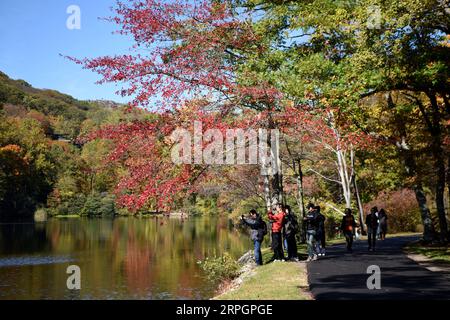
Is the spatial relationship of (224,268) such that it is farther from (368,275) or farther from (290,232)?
(368,275)

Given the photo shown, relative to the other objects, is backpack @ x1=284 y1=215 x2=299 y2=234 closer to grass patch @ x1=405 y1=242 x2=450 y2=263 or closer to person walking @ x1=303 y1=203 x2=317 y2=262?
person walking @ x1=303 y1=203 x2=317 y2=262

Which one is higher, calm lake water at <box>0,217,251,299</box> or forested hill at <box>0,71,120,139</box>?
forested hill at <box>0,71,120,139</box>

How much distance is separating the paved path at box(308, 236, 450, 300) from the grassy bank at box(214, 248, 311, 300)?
280 mm

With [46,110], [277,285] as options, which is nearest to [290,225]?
[277,285]

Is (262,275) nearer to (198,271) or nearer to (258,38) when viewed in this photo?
(258,38)

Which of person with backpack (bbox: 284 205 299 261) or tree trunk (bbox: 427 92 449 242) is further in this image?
tree trunk (bbox: 427 92 449 242)

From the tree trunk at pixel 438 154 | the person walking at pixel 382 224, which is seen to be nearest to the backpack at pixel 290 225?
the tree trunk at pixel 438 154

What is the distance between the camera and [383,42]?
49.4 feet

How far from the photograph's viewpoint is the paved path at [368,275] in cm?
1052

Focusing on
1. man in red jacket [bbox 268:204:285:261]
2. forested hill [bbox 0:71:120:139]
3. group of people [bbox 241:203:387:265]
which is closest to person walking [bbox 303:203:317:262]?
group of people [bbox 241:203:387:265]

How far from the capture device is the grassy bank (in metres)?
11.0

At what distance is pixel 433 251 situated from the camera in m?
19.3

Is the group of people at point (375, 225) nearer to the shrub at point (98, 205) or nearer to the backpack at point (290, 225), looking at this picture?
the backpack at point (290, 225)

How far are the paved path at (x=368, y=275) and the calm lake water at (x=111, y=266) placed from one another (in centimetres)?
660
